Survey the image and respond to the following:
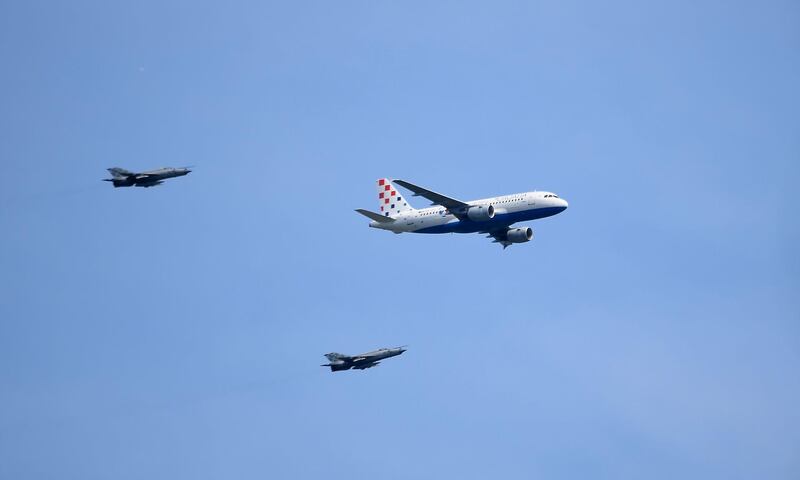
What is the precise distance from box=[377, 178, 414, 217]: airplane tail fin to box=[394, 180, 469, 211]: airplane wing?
8.79 metres

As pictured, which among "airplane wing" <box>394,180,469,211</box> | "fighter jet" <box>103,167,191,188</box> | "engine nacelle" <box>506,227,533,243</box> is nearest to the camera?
"fighter jet" <box>103,167,191,188</box>

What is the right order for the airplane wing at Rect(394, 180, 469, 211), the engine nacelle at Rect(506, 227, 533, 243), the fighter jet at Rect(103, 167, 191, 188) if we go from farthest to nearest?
the engine nacelle at Rect(506, 227, 533, 243) < the airplane wing at Rect(394, 180, 469, 211) < the fighter jet at Rect(103, 167, 191, 188)

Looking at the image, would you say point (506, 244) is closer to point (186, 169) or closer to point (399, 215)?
point (399, 215)

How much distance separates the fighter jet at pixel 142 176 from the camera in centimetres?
8662

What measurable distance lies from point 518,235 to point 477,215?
7268mm

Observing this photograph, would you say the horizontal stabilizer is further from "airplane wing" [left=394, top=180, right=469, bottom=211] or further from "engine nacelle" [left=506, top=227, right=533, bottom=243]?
"engine nacelle" [left=506, top=227, right=533, bottom=243]

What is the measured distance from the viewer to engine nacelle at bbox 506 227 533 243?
4104 inches

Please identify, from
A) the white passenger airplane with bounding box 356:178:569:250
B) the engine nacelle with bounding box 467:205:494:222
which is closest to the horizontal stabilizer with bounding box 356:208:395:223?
the white passenger airplane with bounding box 356:178:569:250

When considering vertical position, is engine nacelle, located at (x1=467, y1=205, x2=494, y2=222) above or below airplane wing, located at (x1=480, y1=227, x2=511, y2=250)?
above

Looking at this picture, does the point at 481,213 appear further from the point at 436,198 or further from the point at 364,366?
the point at 364,366

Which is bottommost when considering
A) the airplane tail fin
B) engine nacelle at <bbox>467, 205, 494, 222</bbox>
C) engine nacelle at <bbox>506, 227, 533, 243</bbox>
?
engine nacelle at <bbox>506, 227, 533, 243</bbox>

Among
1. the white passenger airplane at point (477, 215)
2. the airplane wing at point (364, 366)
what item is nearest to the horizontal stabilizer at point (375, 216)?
the white passenger airplane at point (477, 215)

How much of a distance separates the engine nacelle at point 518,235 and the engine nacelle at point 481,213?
635 cm

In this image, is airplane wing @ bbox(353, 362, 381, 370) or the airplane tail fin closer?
airplane wing @ bbox(353, 362, 381, 370)
